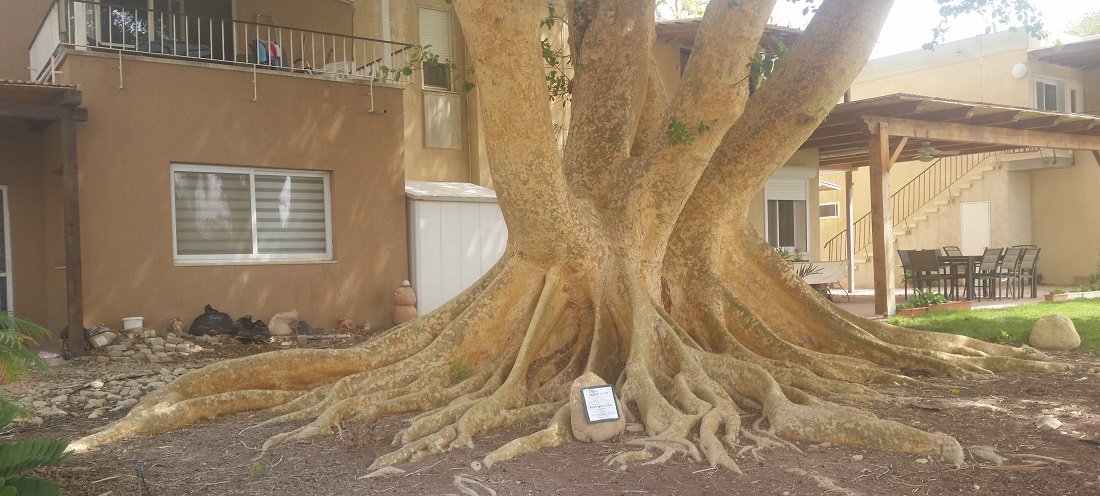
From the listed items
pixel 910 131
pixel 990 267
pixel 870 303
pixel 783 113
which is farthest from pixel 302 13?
pixel 990 267

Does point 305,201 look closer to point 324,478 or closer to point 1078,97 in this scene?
point 324,478

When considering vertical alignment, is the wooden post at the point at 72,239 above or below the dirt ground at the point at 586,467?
above

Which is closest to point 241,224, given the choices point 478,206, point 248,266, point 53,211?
point 248,266

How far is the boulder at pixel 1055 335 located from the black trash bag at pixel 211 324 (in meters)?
9.46

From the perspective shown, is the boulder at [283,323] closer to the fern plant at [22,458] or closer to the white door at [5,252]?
the white door at [5,252]

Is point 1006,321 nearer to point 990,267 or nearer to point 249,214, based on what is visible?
point 990,267

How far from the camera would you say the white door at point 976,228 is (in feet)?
72.9

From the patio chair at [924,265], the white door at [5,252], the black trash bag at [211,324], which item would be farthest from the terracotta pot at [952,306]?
the white door at [5,252]

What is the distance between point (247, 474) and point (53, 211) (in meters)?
8.17

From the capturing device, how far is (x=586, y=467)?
4.85 m

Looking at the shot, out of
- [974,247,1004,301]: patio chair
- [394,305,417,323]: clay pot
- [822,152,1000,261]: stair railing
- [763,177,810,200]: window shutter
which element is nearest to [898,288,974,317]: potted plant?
[974,247,1004,301]: patio chair

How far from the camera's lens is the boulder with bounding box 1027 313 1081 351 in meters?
9.36

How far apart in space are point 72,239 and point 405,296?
4.35 m

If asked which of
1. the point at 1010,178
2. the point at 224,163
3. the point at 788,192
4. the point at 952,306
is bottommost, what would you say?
the point at 952,306
